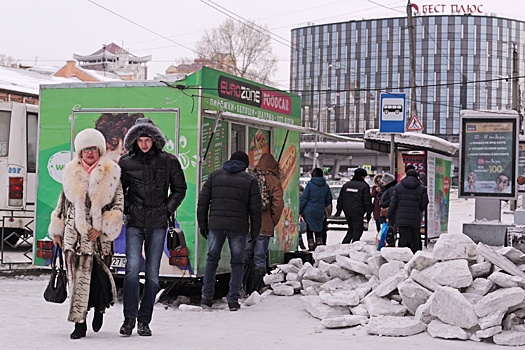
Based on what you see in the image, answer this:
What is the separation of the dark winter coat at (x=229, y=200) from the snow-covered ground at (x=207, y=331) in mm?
915

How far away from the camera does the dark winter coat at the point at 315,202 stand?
45.5 ft

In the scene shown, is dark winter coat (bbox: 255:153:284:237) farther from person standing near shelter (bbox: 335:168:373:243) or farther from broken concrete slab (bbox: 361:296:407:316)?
person standing near shelter (bbox: 335:168:373:243)

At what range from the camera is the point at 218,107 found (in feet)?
31.2

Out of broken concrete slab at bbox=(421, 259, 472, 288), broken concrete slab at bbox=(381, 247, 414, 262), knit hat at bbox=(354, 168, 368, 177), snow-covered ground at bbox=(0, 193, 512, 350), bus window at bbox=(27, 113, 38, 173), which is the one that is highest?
bus window at bbox=(27, 113, 38, 173)

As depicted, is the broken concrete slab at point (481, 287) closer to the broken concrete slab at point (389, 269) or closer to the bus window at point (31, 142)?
the broken concrete slab at point (389, 269)

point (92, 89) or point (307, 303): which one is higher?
point (92, 89)

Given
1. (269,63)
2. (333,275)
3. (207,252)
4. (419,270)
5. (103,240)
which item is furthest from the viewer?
(269,63)

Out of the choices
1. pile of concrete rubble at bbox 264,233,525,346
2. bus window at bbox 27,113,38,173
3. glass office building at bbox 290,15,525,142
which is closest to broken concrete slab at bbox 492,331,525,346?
pile of concrete rubble at bbox 264,233,525,346

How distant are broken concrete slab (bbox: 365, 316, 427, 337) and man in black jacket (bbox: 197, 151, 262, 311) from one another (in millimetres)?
1826

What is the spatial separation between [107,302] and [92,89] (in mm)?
3283

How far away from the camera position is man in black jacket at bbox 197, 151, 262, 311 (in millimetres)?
8766

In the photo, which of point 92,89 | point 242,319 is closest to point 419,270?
point 242,319

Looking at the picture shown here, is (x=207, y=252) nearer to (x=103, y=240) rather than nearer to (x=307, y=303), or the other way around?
(x=307, y=303)

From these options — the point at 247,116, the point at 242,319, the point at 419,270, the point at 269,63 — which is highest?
the point at 269,63
